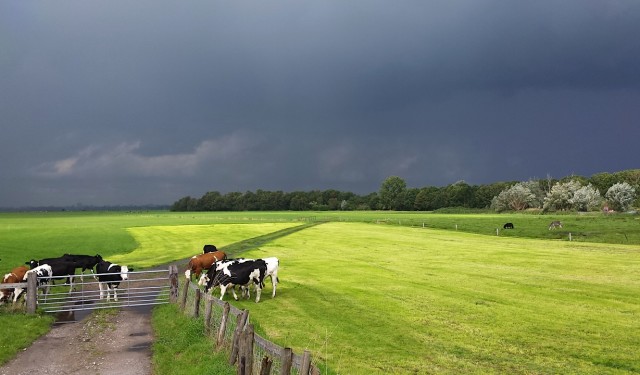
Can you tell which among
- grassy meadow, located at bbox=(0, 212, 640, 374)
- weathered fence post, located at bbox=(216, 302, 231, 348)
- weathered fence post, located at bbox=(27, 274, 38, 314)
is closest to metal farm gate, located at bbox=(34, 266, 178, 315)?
weathered fence post, located at bbox=(27, 274, 38, 314)

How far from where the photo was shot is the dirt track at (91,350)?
46.0 feet

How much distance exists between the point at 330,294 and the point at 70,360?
12.9 metres

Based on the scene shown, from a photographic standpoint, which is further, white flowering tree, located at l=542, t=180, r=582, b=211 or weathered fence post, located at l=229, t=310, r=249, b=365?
white flowering tree, located at l=542, t=180, r=582, b=211

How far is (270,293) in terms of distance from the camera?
24984 millimetres

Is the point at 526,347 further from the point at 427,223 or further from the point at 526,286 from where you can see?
the point at 427,223

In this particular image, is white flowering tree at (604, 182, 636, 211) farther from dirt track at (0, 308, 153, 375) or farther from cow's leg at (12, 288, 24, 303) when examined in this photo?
cow's leg at (12, 288, 24, 303)

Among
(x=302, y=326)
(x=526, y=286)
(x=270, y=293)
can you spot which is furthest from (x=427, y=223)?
(x=302, y=326)

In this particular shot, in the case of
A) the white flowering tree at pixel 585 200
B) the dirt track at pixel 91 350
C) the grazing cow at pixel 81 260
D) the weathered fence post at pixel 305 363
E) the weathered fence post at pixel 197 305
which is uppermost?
the white flowering tree at pixel 585 200

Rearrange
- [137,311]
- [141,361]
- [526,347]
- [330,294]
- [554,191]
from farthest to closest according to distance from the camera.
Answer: [554,191], [330,294], [137,311], [526,347], [141,361]

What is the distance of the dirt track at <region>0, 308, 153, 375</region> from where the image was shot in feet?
46.0

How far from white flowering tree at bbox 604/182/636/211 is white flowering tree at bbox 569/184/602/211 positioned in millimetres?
3111

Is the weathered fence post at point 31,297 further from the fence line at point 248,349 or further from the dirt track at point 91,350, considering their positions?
the fence line at point 248,349

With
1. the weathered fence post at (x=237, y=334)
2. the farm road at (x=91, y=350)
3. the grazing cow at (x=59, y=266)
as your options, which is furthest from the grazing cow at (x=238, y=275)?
the grazing cow at (x=59, y=266)

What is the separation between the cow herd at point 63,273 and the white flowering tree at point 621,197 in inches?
5330
